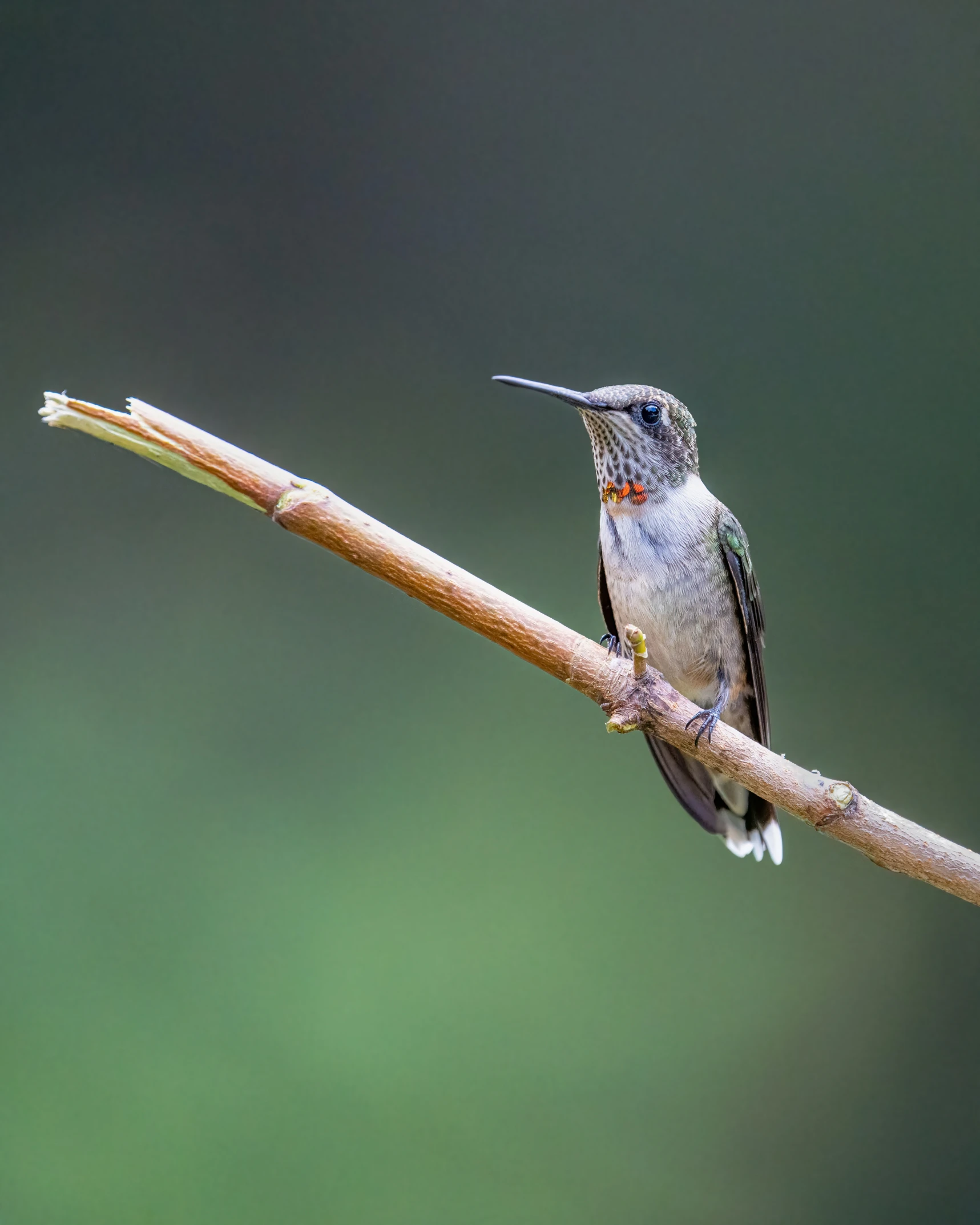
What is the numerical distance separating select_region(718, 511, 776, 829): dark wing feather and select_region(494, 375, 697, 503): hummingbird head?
11cm

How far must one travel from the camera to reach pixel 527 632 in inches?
44.6

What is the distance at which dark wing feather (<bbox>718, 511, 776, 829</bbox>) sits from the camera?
5.00 feet

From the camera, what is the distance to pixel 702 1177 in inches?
88.6

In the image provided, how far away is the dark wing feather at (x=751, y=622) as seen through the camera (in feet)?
5.00

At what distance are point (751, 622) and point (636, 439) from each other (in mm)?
327

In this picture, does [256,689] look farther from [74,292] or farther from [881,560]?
[881,560]

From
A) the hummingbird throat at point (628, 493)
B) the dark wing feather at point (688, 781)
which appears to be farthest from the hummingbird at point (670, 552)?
the dark wing feather at point (688, 781)

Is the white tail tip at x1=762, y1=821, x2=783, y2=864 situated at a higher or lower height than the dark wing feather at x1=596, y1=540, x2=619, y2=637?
lower

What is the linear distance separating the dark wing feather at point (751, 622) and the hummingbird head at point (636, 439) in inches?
4.2

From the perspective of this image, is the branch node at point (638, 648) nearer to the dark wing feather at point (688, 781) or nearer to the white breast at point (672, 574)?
the white breast at point (672, 574)

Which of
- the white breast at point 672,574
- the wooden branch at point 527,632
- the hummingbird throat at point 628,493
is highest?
the hummingbird throat at point 628,493

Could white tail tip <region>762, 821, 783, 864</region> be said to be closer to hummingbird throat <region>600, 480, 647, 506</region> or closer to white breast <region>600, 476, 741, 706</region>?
white breast <region>600, 476, 741, 706</region>

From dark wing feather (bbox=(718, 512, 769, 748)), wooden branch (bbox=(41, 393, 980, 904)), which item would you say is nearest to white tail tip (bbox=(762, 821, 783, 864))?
dark wing feather (bbox=(718, 512, 769, 748))

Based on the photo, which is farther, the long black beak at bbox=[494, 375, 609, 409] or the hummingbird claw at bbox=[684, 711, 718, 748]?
the long black beak at bbox=[494, 375, 609, 409]
